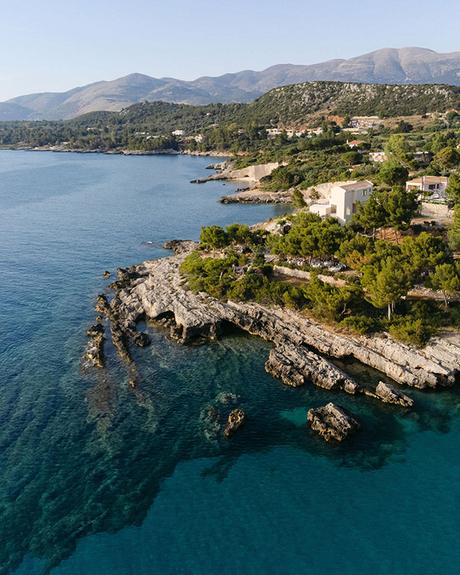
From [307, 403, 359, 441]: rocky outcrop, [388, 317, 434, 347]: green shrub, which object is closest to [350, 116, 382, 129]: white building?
[388, 317, 434, 347]: green shrub

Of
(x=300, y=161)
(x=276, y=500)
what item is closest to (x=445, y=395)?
(x=276, y=500)

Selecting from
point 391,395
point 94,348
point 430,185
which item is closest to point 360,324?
point 391,395

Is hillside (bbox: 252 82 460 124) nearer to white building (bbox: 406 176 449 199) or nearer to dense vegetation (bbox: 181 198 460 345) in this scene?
white building (bbox: 406 176 449 199)

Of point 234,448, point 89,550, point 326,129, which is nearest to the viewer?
point 89,550

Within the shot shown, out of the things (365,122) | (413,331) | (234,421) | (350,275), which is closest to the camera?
(234,421)

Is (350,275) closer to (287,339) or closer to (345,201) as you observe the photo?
(287,339)

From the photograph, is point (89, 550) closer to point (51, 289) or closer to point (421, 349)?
point (421, 349)
